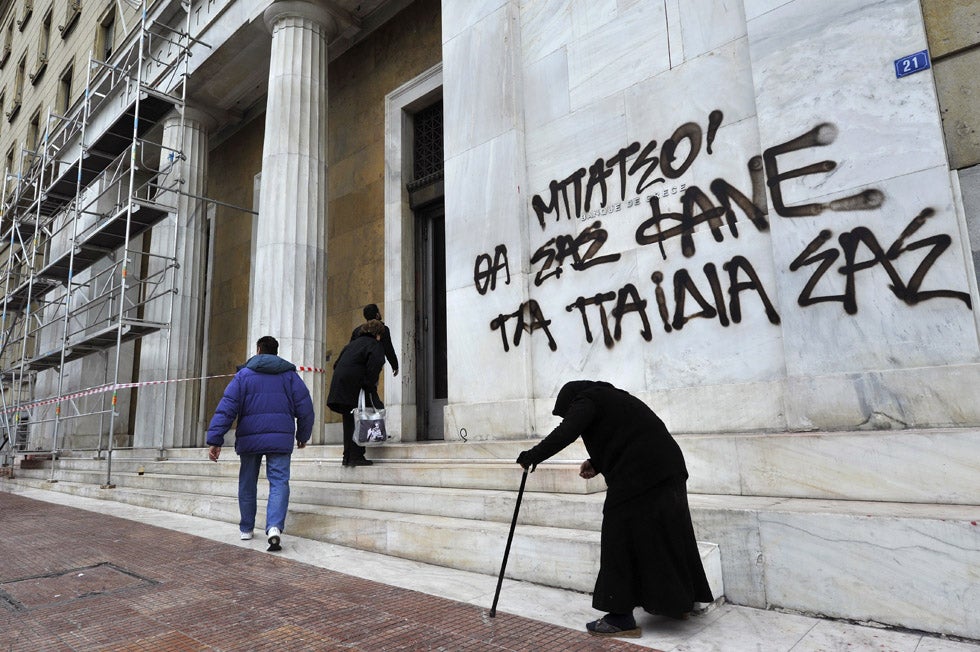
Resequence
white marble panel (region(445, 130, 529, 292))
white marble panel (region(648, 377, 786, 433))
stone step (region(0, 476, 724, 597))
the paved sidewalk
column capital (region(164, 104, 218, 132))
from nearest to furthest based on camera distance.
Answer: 1. the paved sidewalk
2. stone step (region(0, 476, 724, 597))
3. white marble panel (region(648, 377, 786, 433))
4. white marble panel (region(445, 130, 529, 292))
5. column capital (region(164, 104, 218, 132))

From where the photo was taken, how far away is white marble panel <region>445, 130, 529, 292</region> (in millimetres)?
6922

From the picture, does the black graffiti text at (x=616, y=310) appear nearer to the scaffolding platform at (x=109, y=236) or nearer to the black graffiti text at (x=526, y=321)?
the black graffiti text at (x=526, y=321)

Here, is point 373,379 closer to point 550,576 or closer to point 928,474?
point 550,576

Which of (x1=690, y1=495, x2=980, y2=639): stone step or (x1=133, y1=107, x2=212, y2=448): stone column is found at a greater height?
(x1=133, y1=107, x2=212, y2=448): stone column

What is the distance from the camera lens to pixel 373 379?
6535 millimetres

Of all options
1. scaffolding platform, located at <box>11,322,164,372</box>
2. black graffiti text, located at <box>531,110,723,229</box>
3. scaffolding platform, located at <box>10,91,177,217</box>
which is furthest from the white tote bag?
scaffolding platform, located at <box>10,91,177,217</box>

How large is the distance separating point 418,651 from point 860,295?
382 centimetres

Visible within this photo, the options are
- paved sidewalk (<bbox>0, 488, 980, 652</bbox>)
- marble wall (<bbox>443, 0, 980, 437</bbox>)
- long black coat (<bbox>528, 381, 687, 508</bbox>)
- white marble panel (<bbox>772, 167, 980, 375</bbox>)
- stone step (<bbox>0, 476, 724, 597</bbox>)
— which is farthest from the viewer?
marble wall (<bbox>443, 0, 980, 437</bbox>)

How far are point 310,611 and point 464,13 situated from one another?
7.27 metres

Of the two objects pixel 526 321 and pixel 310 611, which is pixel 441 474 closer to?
pixel 526 321

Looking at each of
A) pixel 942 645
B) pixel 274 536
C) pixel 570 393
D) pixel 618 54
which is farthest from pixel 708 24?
pixel 274 536

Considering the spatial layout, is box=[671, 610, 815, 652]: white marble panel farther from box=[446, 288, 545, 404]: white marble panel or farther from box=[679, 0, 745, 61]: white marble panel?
box=[679, 0, 745, 61]: white marble panel

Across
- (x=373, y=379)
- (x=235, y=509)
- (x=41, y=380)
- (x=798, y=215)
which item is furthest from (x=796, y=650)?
(x=41, y=380)

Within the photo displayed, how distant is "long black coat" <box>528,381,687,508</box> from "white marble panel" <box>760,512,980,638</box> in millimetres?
753
